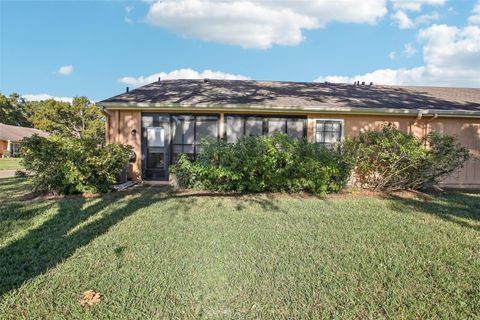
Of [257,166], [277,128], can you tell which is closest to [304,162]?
[257,166]

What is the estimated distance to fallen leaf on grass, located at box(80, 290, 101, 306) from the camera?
257 centimetres

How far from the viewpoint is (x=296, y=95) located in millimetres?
10484

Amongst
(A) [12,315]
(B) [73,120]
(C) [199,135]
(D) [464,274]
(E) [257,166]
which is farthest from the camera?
(B) [73,120]

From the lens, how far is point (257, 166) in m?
7.19

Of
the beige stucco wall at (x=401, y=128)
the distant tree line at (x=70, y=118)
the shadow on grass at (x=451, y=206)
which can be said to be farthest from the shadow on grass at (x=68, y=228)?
the distant tree line at (x=70, y=118)

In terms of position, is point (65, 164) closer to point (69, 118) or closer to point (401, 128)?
point (401, 128)

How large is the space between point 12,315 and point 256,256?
2.45 meters

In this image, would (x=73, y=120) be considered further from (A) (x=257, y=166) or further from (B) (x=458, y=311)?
(B) (x=458, y=311)

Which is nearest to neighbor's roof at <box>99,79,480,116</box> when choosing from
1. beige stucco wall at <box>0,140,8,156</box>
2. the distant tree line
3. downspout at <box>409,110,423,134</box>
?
downspout at <box>409,110,423,134</box>

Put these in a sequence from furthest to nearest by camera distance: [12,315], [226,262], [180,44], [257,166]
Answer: [180,44], [257,166], [226,262], [12,315]

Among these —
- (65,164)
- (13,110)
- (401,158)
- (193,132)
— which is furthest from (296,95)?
(13,110)

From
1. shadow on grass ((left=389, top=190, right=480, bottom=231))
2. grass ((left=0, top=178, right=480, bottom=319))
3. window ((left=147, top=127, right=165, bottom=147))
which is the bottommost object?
shadow on grass ((left=389, top=190, right=480, bottom=231))

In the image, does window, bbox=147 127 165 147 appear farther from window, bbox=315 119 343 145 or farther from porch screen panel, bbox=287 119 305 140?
window, bbox=315 119 343 145

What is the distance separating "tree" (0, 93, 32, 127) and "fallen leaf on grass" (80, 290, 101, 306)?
52.1 meters
